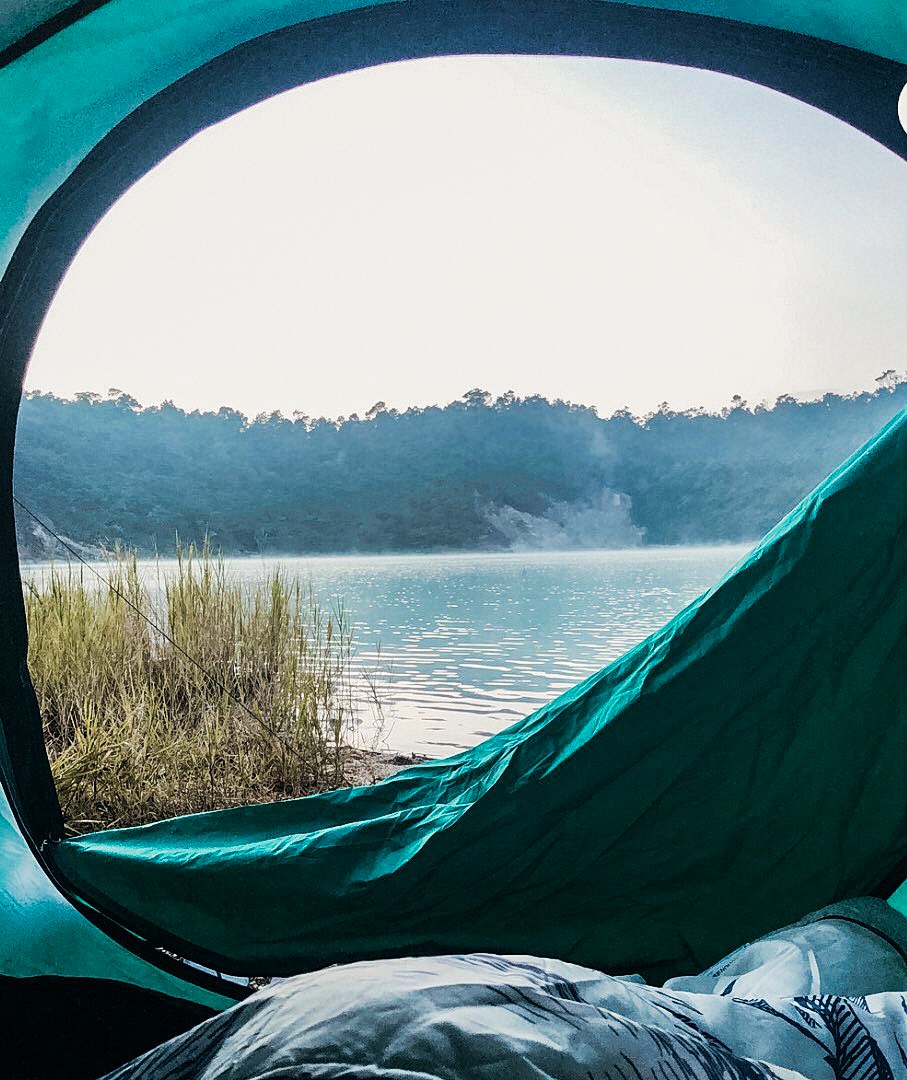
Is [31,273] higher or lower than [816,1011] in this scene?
higher

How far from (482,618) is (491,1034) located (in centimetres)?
328

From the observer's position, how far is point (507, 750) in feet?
3.77

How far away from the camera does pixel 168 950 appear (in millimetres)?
1267

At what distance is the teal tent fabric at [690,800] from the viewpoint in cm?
100

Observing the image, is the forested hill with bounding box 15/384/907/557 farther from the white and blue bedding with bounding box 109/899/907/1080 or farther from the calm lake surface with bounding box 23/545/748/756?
the white and blue bedding with bounding box 109/899/907/1080

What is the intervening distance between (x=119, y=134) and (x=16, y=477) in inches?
22.1

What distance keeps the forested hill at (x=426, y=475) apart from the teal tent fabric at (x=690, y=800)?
169 centimetres

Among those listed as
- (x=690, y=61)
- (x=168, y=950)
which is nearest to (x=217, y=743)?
(x=168, y=950)

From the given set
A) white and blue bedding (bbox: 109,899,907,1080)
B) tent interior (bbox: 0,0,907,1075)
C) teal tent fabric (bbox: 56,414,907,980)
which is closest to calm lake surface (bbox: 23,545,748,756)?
tent interior (bbox: 0,0,907,1075)

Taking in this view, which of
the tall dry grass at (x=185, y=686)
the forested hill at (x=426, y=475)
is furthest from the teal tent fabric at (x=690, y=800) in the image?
the forested hill at (x=426, y=475)

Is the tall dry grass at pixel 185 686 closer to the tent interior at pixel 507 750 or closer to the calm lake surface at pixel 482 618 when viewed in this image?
the calm lake surface at pixel 482 618

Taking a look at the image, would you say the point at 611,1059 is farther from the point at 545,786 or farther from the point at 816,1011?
the point at 545,786

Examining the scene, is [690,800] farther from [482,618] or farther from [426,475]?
[482,618]

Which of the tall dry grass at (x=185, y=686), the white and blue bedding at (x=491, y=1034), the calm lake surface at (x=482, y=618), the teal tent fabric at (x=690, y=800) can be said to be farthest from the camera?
the calm lake surface at (x=482, y=618)
